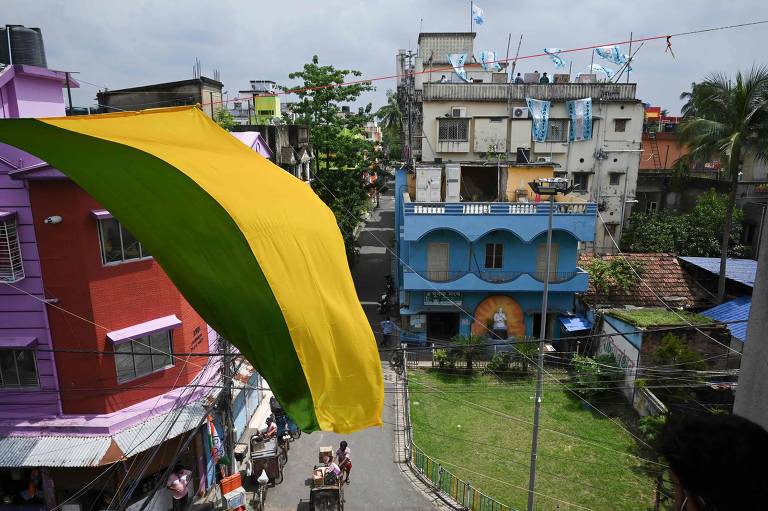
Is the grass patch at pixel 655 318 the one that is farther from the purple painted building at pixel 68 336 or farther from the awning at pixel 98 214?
the awning at pixel 98 214

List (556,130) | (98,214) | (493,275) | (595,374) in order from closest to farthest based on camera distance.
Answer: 1. (98,214)
2. (595,374)
3. (493,275)
4. (556,130)

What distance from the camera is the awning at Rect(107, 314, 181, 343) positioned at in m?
12.6

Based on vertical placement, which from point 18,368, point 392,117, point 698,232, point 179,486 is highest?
point 392,117

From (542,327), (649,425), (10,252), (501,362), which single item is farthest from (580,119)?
(10,252)

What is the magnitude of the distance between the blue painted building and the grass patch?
3.24 m

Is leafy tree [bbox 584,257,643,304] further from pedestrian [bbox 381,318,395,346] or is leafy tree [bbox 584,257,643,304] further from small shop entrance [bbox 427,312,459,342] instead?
pedestrian [bbox 381,318,395,346]

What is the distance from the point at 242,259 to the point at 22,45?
13.0 m

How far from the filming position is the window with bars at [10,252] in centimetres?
1170

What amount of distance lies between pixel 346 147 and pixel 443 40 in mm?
23842

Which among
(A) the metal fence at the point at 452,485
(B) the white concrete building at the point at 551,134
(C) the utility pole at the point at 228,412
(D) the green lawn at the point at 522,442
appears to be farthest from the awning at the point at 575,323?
(C) the utility pole at the point at 228,412

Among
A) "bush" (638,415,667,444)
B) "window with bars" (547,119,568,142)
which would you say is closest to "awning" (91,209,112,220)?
"bush" (638,415,667,444)

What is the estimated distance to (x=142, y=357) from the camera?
43.6 ft

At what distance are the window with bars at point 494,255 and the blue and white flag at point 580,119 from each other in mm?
11544

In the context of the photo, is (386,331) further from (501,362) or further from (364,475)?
(364,475)
